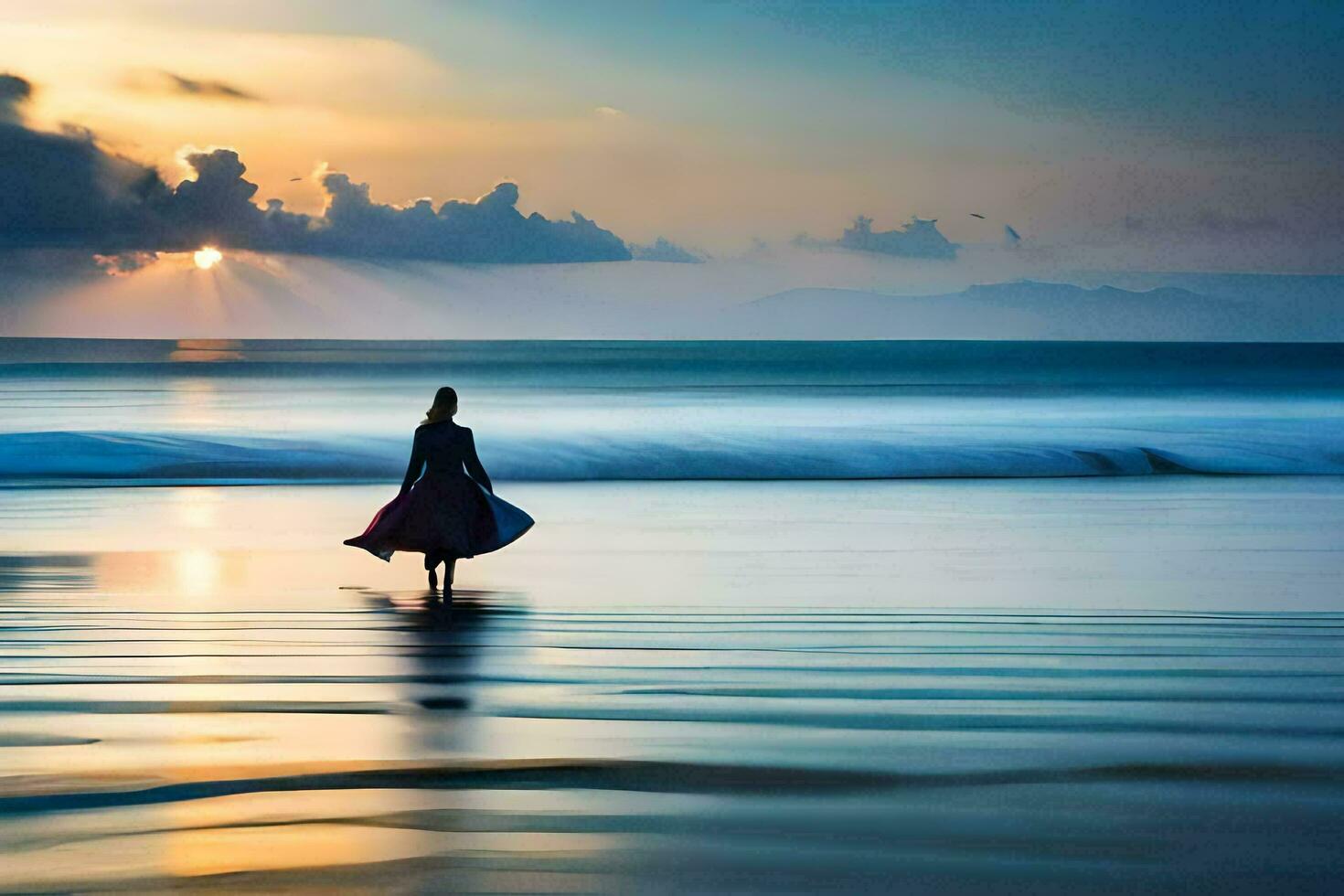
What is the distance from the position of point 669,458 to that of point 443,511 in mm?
15750

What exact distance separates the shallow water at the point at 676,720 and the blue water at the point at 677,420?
10059mm

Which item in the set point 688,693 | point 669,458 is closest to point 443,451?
point 688,693

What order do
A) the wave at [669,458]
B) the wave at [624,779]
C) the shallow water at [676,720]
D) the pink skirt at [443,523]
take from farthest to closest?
the wave at [669,458], the pink skirt at [443,523], the wave at [624,779], the shallow water at [676,720]

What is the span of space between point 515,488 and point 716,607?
32.0 ft

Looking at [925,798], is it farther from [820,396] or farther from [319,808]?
[820,396]

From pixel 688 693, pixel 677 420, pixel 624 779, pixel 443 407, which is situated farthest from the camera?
pixel 677 420

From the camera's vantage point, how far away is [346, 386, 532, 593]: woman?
9320mm

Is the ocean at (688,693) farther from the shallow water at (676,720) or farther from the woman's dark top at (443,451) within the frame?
the woman's dark top at (443,451)

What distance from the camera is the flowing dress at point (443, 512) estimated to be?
367 inches

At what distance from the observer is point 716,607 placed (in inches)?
336

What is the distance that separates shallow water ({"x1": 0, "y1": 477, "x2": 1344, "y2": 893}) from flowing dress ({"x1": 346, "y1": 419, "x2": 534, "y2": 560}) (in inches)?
13.4

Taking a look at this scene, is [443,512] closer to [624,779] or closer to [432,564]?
[432,564]

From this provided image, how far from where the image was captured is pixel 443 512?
936cm

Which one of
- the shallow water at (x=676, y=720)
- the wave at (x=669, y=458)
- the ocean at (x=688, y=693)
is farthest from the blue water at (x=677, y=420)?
the shallow water at (x=676, y=720)
